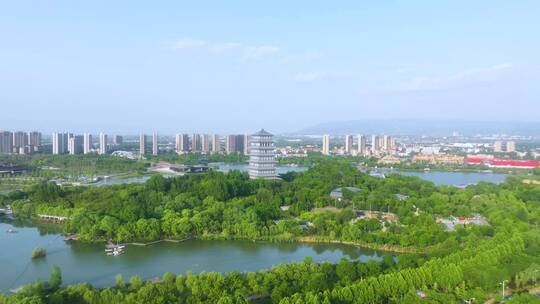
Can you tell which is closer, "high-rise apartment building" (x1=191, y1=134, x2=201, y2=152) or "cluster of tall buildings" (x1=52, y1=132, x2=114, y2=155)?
"cluster of tall buildings" (x1=52, y1=132, x2=114, y2=155)

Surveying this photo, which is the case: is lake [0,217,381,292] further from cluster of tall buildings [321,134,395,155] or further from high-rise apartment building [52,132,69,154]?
cluster of tall buildings [321,134,395,155]

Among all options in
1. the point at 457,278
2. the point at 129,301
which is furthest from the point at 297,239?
the point at 129,301

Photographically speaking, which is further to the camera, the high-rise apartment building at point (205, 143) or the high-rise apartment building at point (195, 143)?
the high-rise apartment building at point (195, 143)

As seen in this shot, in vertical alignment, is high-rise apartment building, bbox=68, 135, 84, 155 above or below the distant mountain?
below

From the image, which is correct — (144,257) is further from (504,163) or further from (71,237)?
(504,163)

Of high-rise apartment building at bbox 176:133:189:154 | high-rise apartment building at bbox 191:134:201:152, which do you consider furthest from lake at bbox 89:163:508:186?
high-rise apartment building at bbox 191:134:201:152

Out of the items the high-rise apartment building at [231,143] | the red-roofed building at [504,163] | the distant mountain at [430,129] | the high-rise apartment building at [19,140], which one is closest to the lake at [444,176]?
the red-roofed building at [504,163]

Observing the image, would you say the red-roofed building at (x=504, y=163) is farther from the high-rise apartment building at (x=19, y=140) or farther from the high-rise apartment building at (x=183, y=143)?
the high-rise apartment building at (x=19, y=140)
